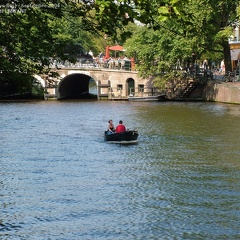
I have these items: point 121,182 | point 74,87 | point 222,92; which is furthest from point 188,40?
point 121,182

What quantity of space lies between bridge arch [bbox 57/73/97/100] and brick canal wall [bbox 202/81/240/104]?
1904 cm

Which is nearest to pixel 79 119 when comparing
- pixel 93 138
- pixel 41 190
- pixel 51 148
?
pixel 93 138

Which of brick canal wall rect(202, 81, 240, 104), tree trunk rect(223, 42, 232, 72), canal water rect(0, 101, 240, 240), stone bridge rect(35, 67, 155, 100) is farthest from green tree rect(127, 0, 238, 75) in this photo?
canal water rect(0, 101, 240, 240)

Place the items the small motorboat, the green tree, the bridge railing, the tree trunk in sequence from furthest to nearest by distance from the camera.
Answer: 1. the bridge railing
2. the tree trunk
3. the green tree
4. the small motorboat

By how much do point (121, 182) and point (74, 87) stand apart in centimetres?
6270

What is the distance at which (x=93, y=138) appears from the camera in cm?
3609

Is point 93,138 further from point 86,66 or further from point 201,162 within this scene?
point 86,66

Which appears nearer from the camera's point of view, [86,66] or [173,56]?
[173,56]

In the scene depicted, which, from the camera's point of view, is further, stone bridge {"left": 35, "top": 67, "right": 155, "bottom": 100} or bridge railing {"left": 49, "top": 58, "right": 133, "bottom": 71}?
bridge railing {"left": 49, "top": 58, "right": 133, "bottom": 71}

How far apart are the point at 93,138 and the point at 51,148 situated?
443 centimetres

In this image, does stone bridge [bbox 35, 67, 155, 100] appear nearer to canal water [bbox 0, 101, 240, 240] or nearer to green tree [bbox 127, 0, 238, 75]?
green tree [bbox 127, 0, 238, 75]

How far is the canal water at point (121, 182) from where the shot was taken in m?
17.4

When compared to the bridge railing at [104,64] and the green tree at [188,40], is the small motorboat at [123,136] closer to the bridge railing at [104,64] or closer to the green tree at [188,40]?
the green tree at [188,40]

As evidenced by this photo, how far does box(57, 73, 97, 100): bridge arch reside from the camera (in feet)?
249
